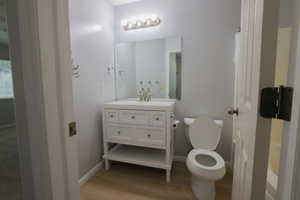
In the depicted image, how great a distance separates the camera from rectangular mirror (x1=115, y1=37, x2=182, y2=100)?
2.27 metres

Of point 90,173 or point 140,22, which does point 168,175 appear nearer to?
point 90,173

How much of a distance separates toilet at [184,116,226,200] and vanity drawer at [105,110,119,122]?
3.07 ft

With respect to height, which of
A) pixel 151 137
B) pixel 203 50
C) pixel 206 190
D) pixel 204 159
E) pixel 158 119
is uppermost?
pixel 203 50

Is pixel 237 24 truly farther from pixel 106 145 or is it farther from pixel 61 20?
pixel 106 145

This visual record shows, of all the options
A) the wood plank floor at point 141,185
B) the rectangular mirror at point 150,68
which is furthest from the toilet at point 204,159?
the rectangular mirror at point 150,68

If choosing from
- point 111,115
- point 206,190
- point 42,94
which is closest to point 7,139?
point 42,94

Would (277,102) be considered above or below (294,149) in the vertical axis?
above

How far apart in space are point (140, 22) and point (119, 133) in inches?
65.4

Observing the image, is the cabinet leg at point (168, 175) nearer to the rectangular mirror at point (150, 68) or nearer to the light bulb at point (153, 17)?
the rectangular mirror at point (150, 68)

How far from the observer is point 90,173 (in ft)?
6.59

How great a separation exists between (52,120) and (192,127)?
1.60 m

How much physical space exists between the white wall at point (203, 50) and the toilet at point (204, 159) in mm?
307

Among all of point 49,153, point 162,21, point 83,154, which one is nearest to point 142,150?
point 83,154

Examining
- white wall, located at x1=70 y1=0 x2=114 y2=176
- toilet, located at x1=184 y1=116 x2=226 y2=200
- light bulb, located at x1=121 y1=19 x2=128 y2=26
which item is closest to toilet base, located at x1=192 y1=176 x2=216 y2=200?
toilet, located at x1=184 y1=116 x2=226 y2=200
